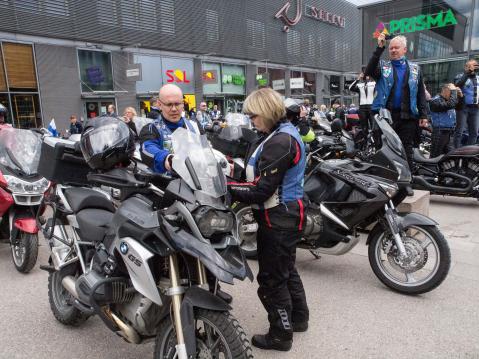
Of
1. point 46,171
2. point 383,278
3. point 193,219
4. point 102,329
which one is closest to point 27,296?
point 102,329

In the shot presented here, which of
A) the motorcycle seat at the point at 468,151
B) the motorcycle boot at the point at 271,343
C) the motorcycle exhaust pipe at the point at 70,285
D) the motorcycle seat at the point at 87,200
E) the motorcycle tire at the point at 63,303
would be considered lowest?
the motorcycle boot at the point at 271,343

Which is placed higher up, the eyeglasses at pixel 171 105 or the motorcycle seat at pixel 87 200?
the eyeglasses at pixel 171 105

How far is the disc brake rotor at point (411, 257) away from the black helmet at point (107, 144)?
91.7 inches

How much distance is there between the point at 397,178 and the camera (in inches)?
136

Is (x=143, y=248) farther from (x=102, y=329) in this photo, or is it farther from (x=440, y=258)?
(x=440, y=258)

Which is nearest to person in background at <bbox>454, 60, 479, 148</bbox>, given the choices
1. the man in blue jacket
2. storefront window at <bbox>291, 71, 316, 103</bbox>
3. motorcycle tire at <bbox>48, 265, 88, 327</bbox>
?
the man in blue jacket

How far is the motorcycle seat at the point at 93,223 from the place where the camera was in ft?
8.38

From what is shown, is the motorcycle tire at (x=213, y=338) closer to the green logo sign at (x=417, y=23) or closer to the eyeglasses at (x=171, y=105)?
the eyeglasses at (x=171, y=105)

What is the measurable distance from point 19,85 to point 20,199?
1717 centimetres

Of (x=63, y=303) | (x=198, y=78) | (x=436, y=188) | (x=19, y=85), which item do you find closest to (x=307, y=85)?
(x=198, y=78)

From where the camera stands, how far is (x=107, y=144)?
248 centimetres

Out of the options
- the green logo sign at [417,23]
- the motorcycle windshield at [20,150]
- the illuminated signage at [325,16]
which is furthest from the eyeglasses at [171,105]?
the illuminated signage at [325,16]

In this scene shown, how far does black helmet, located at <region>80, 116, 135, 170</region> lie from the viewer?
8.10 ft

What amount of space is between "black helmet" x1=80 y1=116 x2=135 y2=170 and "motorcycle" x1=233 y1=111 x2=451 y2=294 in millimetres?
1717
